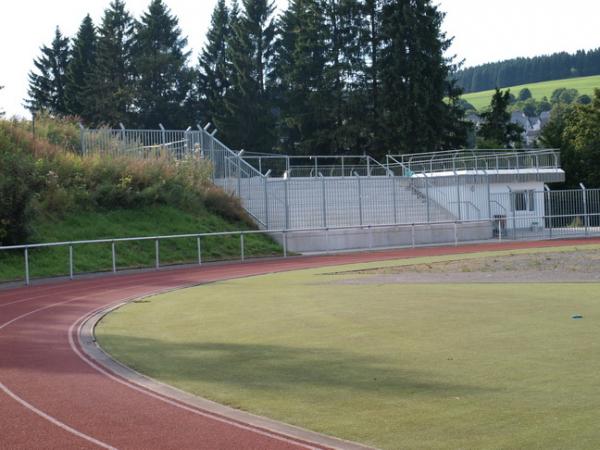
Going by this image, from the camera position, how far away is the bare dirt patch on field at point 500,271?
2078cm

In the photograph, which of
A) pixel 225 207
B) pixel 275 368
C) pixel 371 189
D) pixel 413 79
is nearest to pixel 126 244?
pixel 225 207

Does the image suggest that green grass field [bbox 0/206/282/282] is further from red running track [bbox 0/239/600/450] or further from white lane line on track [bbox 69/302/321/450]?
white lane line on track [bbox 69/302/321/450]

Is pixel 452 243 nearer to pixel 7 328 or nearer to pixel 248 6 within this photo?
pixel 7 328

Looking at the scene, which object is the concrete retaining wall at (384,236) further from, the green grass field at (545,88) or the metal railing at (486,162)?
the green grass field at (545,88)

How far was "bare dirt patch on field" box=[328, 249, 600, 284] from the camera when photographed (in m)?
20.8

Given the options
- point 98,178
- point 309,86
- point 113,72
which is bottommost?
point 98,178

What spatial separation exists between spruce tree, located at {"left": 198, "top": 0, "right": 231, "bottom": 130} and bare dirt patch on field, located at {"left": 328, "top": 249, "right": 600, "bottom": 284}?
47606 millimetres

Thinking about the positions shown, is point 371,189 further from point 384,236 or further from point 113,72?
point 113,72

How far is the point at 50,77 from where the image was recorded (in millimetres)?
82125

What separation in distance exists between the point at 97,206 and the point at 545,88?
160m

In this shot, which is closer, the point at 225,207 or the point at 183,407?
the point at 183,407

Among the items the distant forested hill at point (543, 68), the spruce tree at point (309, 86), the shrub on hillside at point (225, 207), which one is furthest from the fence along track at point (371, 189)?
the distant forested hill at point (543, 68)

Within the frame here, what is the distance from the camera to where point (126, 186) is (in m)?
35.6

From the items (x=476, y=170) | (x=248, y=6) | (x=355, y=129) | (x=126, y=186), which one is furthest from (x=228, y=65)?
(x=126, y=186)
